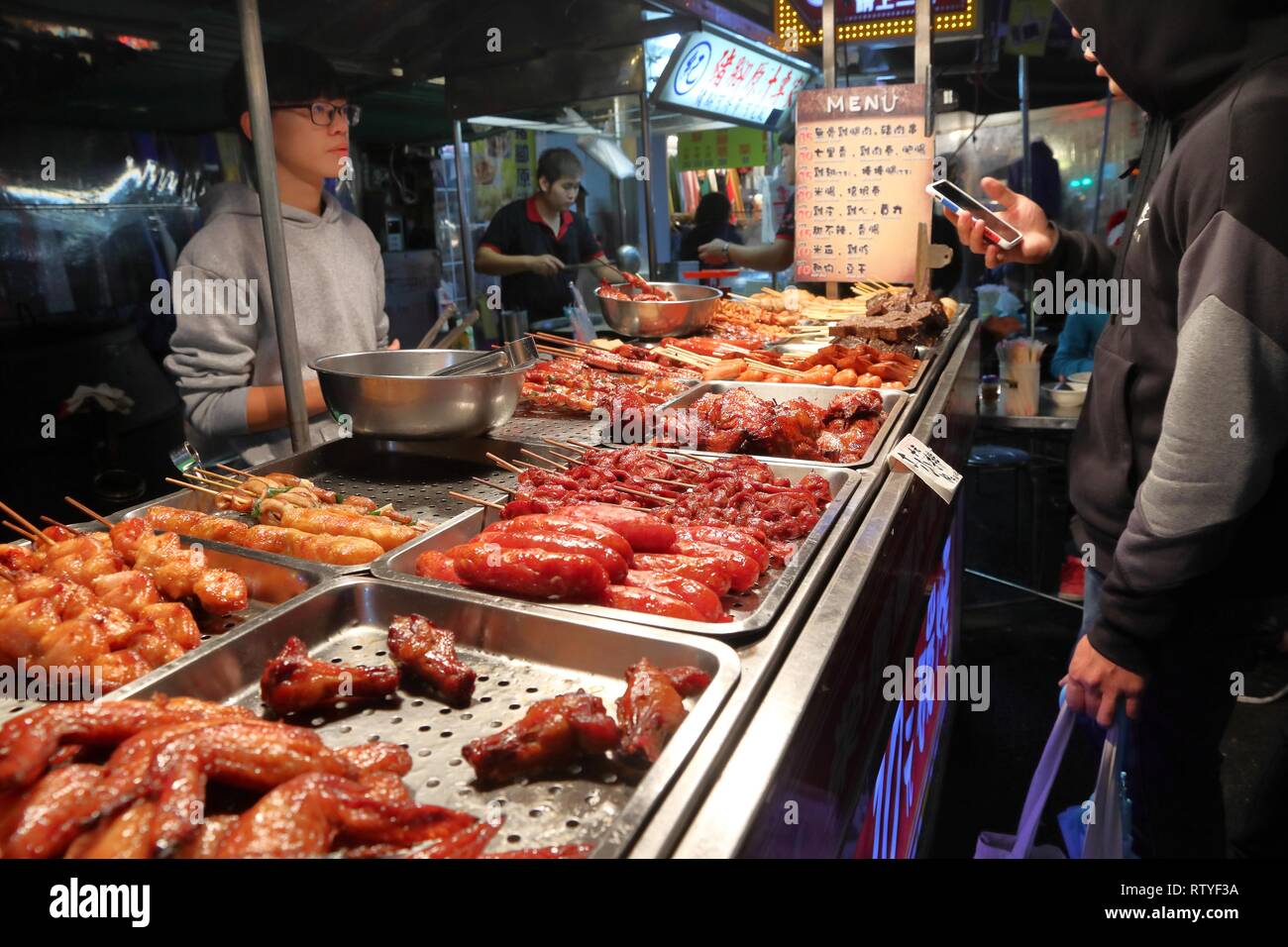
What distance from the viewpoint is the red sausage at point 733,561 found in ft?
6.89

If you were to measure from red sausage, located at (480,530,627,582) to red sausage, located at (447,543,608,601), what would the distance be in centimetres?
3

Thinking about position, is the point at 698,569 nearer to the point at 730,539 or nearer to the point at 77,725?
the point at 730,539

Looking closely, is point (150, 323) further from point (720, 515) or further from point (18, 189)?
point (720, 515)

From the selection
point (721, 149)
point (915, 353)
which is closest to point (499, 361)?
point (915, 353)

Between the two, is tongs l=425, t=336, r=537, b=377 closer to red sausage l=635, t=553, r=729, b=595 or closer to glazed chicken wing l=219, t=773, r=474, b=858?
red sausage l=635, t=553, r=729, b=595

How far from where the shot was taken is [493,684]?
1.77 metres

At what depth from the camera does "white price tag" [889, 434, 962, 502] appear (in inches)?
104

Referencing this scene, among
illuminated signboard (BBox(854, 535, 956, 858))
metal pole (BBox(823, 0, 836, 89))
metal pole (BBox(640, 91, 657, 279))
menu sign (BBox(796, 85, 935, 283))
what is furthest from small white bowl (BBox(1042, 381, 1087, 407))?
metal pole (BBox(640, 91, 657, 279))

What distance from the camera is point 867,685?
2012 mm

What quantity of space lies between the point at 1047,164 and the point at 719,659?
13.7 meters

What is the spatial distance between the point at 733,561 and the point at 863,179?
425 cm

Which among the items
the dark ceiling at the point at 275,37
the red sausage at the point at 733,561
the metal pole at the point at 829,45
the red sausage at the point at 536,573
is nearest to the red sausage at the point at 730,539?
the red sausage at the point at 733,561

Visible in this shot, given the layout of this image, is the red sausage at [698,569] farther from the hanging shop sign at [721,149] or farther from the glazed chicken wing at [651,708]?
the hanging shop sign at [721,149]
